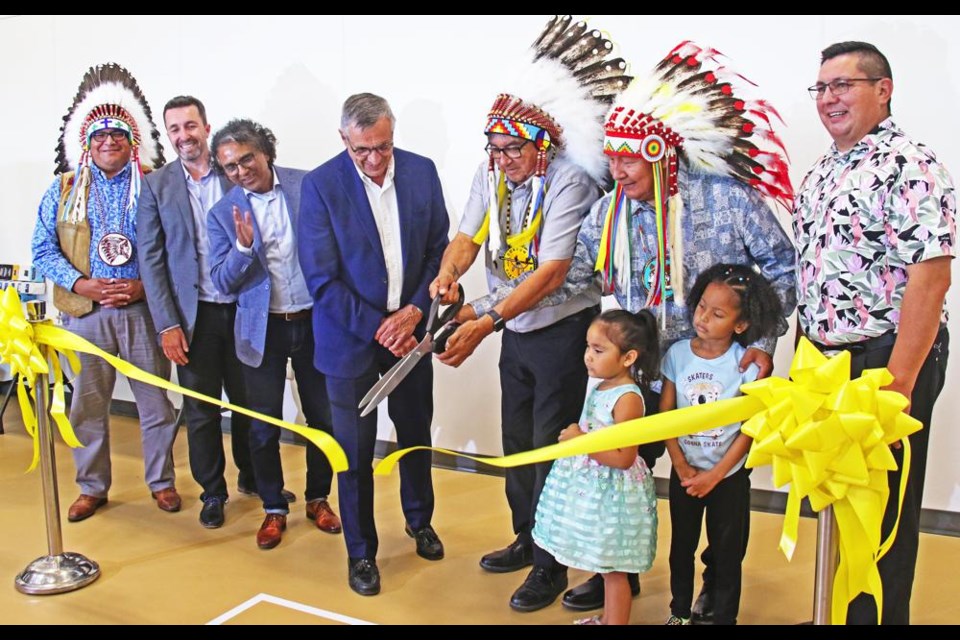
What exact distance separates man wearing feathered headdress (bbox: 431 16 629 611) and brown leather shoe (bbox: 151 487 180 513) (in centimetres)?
163

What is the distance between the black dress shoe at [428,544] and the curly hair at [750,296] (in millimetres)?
1414

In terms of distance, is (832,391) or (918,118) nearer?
(832,391)

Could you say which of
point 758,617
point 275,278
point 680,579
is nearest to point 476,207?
point 275,278

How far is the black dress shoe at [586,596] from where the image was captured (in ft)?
10.3

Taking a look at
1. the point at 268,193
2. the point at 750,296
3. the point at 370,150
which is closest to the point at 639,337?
the point at 750,296

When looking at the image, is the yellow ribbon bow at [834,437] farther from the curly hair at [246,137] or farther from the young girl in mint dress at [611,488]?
the curly hair at [246,137]

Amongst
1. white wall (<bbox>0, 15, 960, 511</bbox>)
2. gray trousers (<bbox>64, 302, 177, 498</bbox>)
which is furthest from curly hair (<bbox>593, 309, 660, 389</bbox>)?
gray trousers (<bbox>64, 302, 177, 498</bbox>)

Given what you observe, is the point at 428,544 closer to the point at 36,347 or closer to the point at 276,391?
the point at 276,391

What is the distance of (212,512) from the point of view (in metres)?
Answer: 4.02

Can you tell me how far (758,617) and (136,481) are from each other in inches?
115

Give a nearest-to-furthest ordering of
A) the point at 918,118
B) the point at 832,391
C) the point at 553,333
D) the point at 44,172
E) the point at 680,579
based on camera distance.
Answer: the point at 832,391 → the point at 680,579 → the point at 553,333 → the point at 918,118 → the point at 44,172

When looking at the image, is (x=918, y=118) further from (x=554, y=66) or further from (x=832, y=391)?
(x=832, y=391)

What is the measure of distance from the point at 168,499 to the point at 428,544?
1.30 meters

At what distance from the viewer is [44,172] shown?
5875mm
